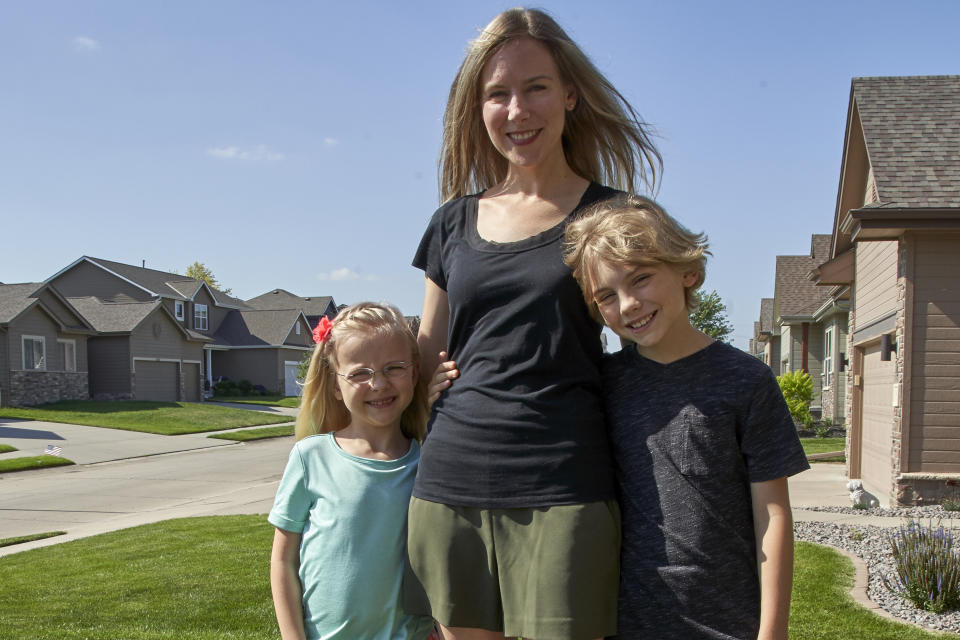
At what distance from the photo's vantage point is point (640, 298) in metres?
1.98

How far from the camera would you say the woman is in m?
1.90

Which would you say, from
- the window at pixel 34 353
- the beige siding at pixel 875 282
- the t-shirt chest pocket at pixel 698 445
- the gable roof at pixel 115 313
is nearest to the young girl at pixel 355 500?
the t-shirt chest pocket at pixel 698 445

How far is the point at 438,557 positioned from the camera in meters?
2.01

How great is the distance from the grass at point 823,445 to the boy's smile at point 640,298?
14948mm

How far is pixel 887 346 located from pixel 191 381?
33331 mm

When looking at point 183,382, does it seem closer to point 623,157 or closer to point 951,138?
point 951,138

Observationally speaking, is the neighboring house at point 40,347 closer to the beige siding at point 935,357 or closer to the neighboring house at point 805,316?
the neighboring house at point 805,316

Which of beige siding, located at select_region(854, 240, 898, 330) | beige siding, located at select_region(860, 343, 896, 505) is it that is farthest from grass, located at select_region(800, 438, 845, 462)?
beige siding, located at select_region(854, 240, 898, 330)

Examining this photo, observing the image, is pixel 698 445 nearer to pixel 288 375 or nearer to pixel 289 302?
pixel 288 375

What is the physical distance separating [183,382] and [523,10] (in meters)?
36.8

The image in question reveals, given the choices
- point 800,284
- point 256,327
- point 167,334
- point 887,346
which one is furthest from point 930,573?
point 256,327

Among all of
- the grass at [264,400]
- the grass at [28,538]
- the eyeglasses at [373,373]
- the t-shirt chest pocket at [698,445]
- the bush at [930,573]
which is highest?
the eyeglasses at [373,373]

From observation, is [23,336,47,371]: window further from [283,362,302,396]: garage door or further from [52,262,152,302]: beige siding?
[283,362,302,396]: garage door

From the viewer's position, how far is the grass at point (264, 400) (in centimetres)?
3603
